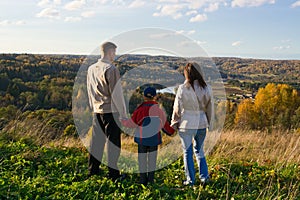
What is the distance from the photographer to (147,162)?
4.68m

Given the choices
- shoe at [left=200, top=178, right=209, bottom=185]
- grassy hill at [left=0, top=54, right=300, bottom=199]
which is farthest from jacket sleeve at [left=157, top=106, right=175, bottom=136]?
shoe at [left=200, top=178, right=209, bottom=185]

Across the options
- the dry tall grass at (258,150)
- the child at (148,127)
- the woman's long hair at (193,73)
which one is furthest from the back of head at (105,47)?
the dry tall grass at (258,150)

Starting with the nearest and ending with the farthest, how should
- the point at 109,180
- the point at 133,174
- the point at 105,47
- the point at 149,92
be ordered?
1. the point at 149,92
2. the point at 105,47
3. the point at 109,180
4. the point at 133,174

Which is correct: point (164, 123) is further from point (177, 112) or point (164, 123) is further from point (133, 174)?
point (133, 174)

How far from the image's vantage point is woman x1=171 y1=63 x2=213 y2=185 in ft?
14.5

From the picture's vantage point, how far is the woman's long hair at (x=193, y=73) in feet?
14.4

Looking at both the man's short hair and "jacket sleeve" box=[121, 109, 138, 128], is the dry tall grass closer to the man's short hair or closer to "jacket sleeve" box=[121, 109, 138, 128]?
"jacket sleeve" box=[121, 109, 138, 128]

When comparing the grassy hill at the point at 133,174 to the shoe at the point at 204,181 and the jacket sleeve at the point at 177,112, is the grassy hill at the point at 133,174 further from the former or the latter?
the jacket sleeve at the point at 177,112

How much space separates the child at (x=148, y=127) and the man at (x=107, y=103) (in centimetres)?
24

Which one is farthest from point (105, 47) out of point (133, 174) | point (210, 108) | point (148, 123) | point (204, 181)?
point (204, 181)

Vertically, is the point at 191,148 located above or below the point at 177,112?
below

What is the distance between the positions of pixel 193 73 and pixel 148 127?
1.00 metres

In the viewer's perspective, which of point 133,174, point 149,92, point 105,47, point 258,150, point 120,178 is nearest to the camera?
point 149,92

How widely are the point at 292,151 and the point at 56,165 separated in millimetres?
4247
